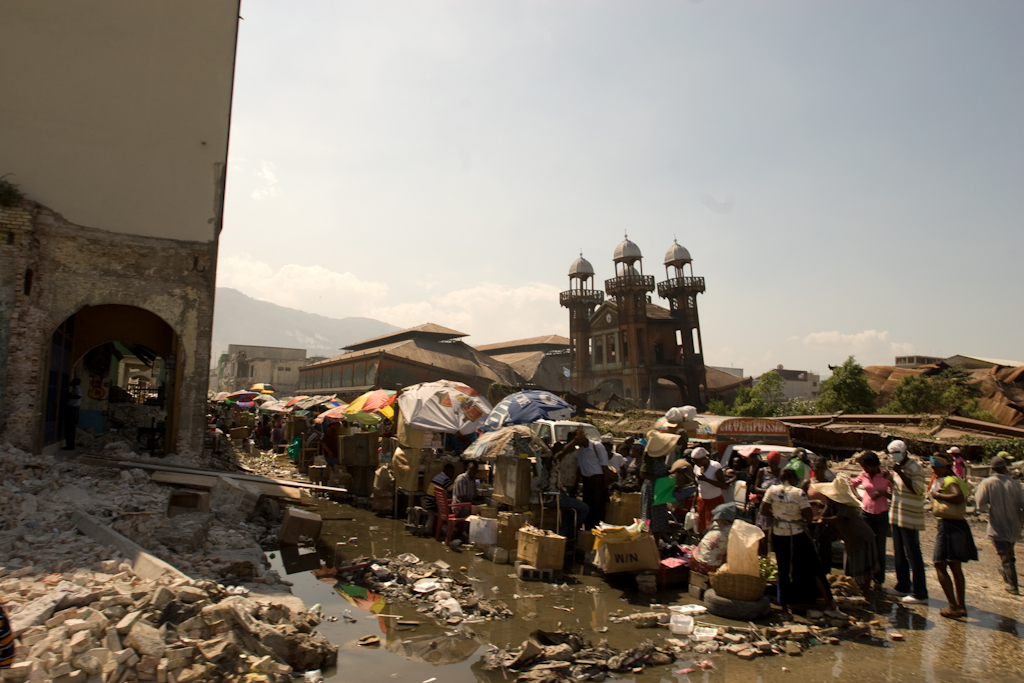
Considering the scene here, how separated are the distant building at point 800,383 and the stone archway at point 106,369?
214 feet

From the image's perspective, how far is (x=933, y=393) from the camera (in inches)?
1207

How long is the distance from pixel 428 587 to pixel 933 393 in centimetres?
3259

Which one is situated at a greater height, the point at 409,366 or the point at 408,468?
the point at 409,366

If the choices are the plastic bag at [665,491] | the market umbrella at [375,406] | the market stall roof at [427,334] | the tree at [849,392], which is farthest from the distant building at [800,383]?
the plastic bag at [665,491]

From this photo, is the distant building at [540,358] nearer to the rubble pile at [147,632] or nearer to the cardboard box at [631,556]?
the cardboard box at [631,556]

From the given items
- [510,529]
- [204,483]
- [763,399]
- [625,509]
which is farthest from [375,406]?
[763,399]

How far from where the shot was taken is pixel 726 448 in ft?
39.3

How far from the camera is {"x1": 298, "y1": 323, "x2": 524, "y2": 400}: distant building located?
42438 mm

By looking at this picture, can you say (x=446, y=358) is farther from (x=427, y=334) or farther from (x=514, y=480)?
(x=514, y=480)

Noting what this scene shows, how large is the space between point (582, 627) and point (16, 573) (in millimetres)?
5745

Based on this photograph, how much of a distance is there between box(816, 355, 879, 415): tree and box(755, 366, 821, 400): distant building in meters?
34.2

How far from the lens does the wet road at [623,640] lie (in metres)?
5.15

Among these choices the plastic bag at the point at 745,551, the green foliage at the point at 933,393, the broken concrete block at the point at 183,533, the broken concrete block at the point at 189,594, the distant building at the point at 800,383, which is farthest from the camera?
the distant building at the point at 800,383

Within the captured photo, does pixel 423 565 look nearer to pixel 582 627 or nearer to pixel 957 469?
pixel 582 627
